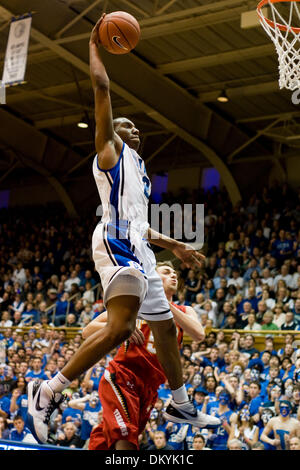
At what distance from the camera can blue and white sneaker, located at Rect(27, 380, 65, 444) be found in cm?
368

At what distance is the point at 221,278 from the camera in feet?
43.2

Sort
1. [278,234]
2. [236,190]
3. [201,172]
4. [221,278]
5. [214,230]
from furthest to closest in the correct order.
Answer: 1. [201,172]
2. [236,190]
3. [214,230]
4. [278,234]
5. [221,278]

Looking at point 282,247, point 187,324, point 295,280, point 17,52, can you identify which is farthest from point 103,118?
point 282,247

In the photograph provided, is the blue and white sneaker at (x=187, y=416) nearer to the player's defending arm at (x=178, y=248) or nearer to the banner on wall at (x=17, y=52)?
the player's defending arm at (x=178, y=248)

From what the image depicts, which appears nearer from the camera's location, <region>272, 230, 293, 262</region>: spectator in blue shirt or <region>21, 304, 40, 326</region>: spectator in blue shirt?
<region>272, 230, 293, 262</region>: spectator in blue shirt

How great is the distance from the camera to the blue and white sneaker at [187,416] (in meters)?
4.22

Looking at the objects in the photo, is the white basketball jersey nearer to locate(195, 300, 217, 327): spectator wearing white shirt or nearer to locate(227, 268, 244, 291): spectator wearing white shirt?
locate(195, 300, 217, 327): spectator wearing white shirt

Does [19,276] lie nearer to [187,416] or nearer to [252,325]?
[252,325]

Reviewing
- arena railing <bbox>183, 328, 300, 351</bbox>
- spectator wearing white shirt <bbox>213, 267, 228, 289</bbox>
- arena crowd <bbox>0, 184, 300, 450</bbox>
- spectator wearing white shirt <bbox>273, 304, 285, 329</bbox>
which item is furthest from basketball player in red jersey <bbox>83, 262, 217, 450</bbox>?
spectator wearing white shirt <bbox>213, 267, 228, 289</bbox>

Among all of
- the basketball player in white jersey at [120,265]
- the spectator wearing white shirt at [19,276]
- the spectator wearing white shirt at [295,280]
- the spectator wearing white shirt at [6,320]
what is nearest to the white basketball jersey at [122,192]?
the basketball player in white jersey at [120,265]

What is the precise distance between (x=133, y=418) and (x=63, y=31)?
10.5m

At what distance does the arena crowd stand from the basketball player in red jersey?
2838 millimetres

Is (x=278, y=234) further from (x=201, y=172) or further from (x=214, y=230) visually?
(x=201, y=172)
